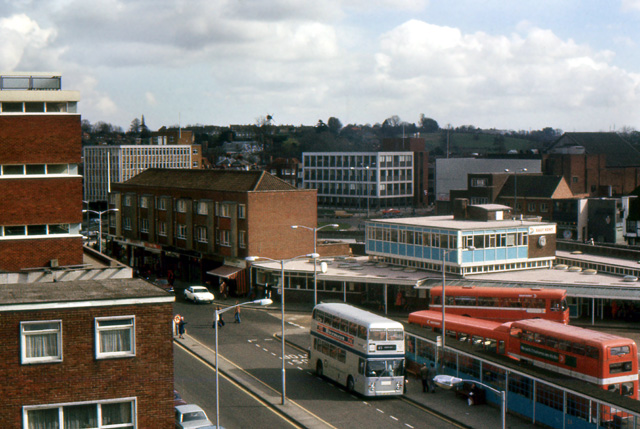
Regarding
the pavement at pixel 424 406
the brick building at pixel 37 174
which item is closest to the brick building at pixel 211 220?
the pavement at pixel 424 406

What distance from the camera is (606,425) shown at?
30109 millimetres

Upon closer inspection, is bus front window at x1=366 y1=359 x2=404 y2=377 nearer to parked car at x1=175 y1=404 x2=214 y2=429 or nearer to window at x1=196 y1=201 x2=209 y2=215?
parked car at x1=175 y1=404 x2=214 y2=429

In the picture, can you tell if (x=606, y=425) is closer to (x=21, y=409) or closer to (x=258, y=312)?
(x=21, y=409)

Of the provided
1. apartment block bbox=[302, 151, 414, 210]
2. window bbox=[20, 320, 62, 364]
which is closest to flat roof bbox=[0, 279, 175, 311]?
window bbox=[20, 320, 62, 364]

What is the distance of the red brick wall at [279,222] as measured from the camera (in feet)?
230

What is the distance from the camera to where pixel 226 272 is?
70188 millimetres

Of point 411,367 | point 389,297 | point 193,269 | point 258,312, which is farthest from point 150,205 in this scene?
point 411,367

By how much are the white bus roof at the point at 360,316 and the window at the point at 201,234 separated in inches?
1377

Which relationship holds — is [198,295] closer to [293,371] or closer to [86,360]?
[293,371]

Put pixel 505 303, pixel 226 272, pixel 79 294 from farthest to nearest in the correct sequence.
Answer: pixel 226 272
pixel 505 303
pixel 79 294

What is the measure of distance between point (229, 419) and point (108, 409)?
47.4 feet

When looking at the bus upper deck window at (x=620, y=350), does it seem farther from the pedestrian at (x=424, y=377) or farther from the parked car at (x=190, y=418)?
the parked car at (x=190, y=418)

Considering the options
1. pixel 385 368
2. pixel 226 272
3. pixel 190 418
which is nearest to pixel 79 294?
pixel 190 418

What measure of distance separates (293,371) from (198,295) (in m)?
22.3
